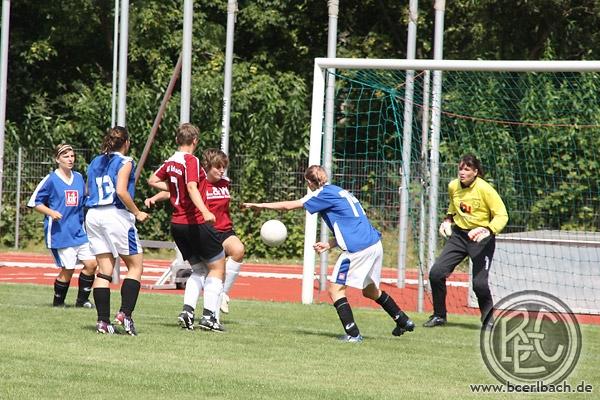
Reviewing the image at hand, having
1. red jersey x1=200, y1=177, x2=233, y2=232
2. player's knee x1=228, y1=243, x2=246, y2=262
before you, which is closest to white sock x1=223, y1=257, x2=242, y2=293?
player's knee x1=228, y1=243, x2=246, y2=262

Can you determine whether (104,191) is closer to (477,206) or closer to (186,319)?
(186,319)

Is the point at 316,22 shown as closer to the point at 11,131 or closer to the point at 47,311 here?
the point at 11,131

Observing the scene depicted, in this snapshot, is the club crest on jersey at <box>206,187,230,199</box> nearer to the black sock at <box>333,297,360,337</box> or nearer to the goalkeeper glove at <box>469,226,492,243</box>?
the black sock at <box>333,297,360,337</box>

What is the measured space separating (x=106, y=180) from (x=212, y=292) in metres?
1.37

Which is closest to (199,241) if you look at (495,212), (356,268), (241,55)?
(356,268)

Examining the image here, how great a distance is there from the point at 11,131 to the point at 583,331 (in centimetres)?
1650

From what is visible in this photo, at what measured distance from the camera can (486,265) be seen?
12164mm

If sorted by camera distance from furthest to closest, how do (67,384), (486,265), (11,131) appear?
1. (11,131)
2. (486,265)
3. (67,384)

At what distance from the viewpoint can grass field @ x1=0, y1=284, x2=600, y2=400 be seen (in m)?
7.66

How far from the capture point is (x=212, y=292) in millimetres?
10711

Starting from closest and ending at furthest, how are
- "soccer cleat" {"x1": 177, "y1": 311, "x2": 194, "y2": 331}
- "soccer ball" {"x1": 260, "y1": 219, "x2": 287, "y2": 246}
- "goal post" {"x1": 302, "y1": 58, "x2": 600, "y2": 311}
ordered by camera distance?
"soccer cleat" {"x1": 177, "y1": 311, "x2": 194, "y2": 331}
"soccer ball" {"x1": 260, "y1": 219, "x2": 287, "y2": 246}
"goal post" {"x1": 302, "y1": 58, "x2": 600, "y2": 311}

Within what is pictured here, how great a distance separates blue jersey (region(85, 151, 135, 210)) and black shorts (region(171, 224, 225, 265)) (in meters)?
0.53

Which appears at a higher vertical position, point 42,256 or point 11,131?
point 11,131

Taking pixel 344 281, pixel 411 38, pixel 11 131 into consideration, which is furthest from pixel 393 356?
pixel 11 131
